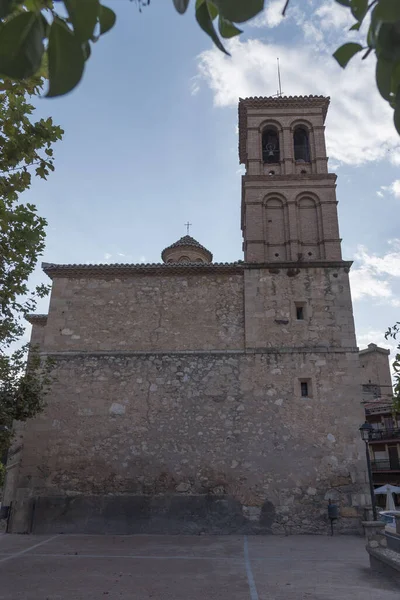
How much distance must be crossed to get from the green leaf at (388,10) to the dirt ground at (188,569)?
19.2 ft

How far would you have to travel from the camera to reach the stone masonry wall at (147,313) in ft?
40.0

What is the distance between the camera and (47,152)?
4949 mm

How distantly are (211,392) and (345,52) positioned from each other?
10.9 m

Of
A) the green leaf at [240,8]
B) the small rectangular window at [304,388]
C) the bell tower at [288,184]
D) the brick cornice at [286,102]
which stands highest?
the brick cornice at [286,102]

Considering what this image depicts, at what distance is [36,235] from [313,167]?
10.1 m

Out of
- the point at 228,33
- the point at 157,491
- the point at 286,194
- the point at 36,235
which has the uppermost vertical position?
the point at 286,194

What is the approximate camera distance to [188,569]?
22.5 ft

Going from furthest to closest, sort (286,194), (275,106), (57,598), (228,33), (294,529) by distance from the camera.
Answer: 1. (275,106)
2. (286,194)
3. (294,529)
4. (57,598)
5. (228,33)

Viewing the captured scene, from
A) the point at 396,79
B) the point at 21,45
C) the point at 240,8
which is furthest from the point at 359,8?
the point at 21,45

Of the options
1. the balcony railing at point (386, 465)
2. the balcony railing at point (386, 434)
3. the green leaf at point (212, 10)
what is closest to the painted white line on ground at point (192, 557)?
the green leaf at point (212, 10)

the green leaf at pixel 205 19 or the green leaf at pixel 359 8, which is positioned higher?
the green leaf at pixel 359 8

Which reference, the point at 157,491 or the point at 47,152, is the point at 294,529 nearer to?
the point at 157,491

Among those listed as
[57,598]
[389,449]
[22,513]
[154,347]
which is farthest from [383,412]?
[57,598]

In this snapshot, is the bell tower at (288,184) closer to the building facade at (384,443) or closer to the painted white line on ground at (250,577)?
the painted white line on ground at (250,577)
